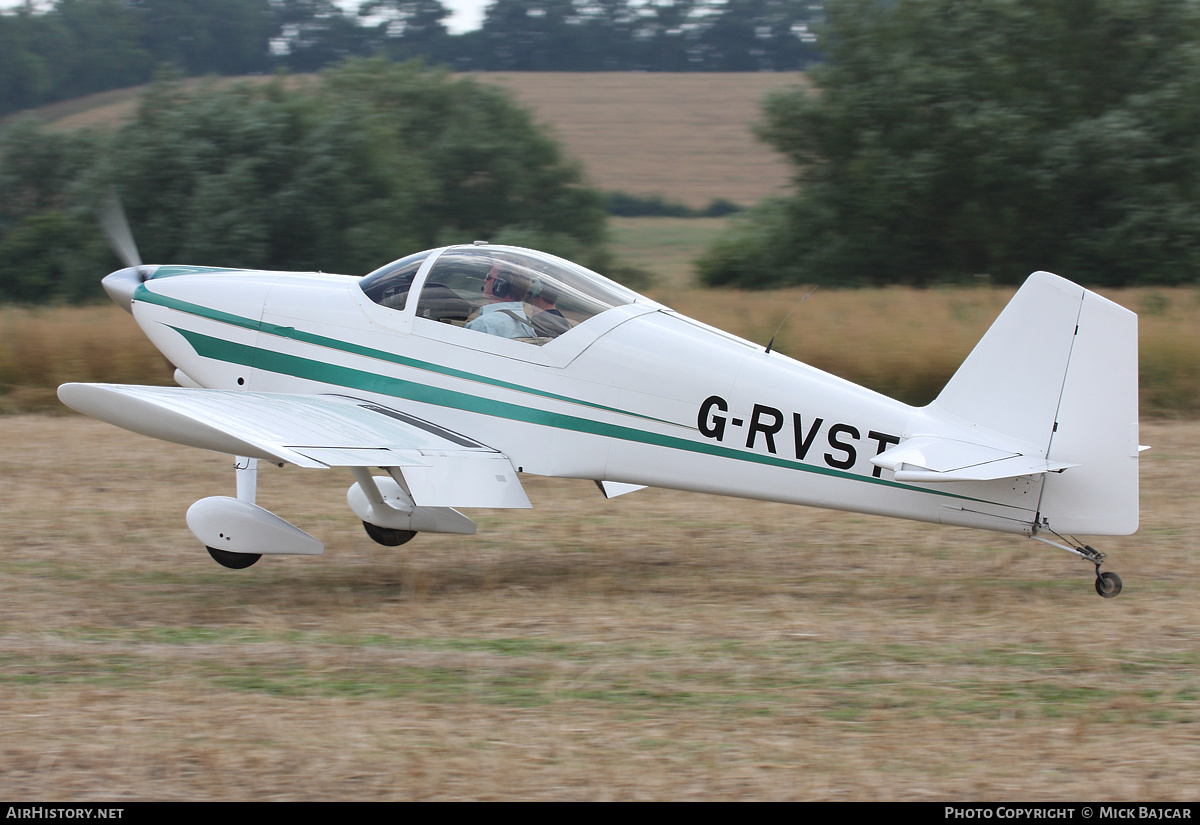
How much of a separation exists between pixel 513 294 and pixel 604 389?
2.72 feet

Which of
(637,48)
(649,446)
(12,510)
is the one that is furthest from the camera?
(637,48)

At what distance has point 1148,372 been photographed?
12.9 meters

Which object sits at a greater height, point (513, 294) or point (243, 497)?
point (513, 294)

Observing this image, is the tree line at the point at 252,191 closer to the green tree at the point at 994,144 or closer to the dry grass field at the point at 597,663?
the green tree at the point at 994,144

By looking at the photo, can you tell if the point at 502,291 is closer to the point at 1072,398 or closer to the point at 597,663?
the point at 597,663

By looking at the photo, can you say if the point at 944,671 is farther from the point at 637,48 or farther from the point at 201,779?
the point at 637,48

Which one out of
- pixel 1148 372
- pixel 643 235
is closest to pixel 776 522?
pixel 1148 372

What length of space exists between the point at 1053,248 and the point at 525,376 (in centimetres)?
2092

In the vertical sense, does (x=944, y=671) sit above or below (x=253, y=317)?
below

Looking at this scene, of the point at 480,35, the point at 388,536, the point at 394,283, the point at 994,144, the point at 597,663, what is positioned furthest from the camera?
the point at 480,35

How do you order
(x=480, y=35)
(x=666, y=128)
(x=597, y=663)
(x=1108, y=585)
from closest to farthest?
1. (x=597, y=663)
2. (x=1108, y=585)
3. (x=666, y=128)
4. (x=480, y=35)

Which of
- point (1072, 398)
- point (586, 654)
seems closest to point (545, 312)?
point (586, 654)

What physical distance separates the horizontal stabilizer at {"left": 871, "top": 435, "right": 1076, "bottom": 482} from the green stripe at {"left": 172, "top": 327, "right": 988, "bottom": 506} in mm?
284

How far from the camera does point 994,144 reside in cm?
2408
